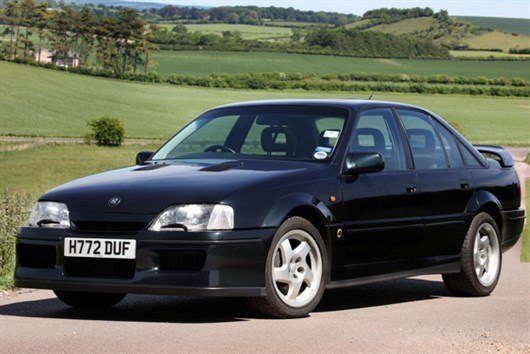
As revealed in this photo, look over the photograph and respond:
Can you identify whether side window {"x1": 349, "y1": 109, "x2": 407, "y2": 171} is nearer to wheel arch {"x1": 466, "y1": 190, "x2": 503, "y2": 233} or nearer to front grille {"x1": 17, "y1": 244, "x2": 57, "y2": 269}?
wheel arch {"x1": 466, "y1": 190, "x2": 503, "y2": 233}

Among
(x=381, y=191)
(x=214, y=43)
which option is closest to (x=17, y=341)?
(x=381, y=191)

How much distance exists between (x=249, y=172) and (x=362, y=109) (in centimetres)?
160

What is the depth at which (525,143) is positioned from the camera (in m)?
108

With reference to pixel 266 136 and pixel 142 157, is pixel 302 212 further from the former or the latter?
pixel 142 157

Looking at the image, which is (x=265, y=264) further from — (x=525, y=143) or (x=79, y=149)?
(x=525, y=143)

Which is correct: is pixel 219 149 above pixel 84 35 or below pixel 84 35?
above

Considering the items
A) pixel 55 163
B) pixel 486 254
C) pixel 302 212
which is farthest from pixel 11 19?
pixel 302 212

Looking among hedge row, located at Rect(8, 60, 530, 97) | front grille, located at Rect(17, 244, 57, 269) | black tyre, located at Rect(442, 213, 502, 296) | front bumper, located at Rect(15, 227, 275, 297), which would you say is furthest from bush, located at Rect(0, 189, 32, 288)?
hedge row, located at Rect(8, 60, 530, 97)

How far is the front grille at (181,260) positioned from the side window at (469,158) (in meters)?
3.87

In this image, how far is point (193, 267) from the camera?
7.97m

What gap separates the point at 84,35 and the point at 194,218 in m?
165

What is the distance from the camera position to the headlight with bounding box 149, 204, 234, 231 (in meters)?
8.00

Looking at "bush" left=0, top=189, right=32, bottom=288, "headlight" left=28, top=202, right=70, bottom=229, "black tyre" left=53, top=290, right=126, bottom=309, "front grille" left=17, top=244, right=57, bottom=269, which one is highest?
"headlight" left=28, top=202, right=70, bottom=229

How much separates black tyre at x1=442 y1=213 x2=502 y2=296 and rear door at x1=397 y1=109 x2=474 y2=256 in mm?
149
